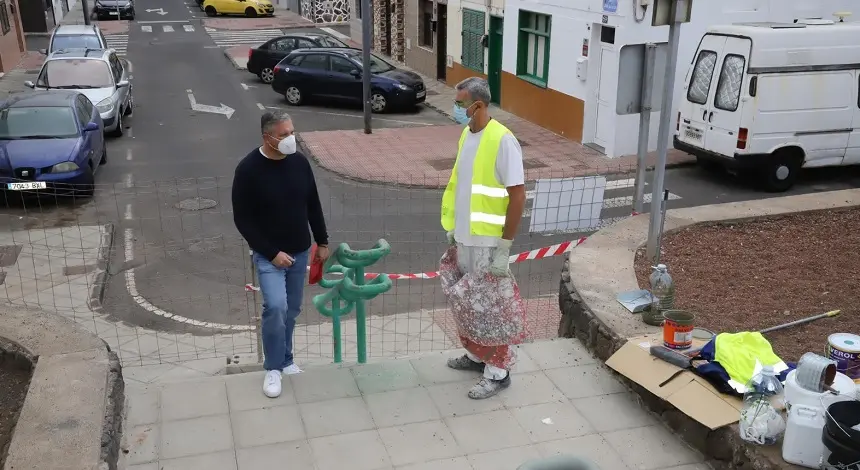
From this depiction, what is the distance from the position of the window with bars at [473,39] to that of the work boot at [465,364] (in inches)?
610

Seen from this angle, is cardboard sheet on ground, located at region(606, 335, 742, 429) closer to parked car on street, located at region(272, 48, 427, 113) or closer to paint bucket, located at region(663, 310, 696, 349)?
paint bucket, located at region(663, 310, 696, 349)

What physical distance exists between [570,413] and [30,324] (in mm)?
3751

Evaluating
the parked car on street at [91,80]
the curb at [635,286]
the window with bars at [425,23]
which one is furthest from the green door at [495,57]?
the curb at [635,286]

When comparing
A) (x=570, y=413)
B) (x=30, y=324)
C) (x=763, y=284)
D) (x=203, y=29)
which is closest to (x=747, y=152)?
(x=763, y=284)

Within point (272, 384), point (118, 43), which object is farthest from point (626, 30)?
point (118, 43)

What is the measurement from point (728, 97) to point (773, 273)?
21.8 feet

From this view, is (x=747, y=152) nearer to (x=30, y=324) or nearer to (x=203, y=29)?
(x=30, y=324)

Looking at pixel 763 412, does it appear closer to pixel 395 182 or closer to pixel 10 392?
pixel 10 392

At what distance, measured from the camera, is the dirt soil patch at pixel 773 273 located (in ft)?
19.5

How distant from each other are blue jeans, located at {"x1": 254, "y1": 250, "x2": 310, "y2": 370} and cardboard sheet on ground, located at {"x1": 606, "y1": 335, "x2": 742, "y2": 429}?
2.16 m

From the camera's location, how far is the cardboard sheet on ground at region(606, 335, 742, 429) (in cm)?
461

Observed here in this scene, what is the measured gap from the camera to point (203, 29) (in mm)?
38594

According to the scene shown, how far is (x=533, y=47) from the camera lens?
704 inches

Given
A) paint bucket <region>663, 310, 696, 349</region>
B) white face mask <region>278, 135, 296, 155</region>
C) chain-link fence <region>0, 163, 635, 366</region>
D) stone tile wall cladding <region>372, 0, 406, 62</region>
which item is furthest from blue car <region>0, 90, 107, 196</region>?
stone tile wall cladding <region>372, 0, 406, 62</region>
